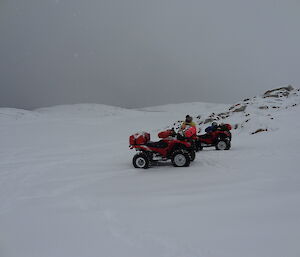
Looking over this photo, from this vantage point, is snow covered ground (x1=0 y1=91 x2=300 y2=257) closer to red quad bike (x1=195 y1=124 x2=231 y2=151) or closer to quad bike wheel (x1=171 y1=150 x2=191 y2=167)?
quad bike wheel (x1=171 y1=150 x2=191 y2=167)

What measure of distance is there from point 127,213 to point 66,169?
152 inches

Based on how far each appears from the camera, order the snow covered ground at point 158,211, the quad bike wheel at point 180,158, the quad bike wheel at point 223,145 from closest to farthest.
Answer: the snow covered ground at point 158,211 → the quad bike wheel at point 180,158 → the quad bike wheel at point 223,145

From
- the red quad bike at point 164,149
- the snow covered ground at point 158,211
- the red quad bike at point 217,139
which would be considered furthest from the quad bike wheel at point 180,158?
the red quad bike at point 217,139

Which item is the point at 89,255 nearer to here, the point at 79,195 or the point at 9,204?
the point at 79,195

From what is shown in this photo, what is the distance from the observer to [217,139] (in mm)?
8531

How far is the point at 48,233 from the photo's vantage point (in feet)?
8.88

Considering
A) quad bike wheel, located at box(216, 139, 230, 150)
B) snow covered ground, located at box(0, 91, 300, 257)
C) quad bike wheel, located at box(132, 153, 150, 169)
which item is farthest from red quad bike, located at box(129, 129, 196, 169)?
quad bike wheel, located at box(216, 139, 230, 150)

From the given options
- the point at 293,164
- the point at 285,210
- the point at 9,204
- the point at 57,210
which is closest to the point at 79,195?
the point at 57,210

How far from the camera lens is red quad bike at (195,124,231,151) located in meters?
8.34

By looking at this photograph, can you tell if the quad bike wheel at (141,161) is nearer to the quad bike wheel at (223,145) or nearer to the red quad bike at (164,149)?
the red quad bike at (164,149)

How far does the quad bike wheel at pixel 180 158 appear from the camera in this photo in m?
5.89

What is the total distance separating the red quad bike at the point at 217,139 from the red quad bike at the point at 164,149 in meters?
2.38

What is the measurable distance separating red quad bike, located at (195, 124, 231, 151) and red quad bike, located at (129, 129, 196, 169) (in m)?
2.38

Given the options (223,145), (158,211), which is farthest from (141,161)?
(223,145)
